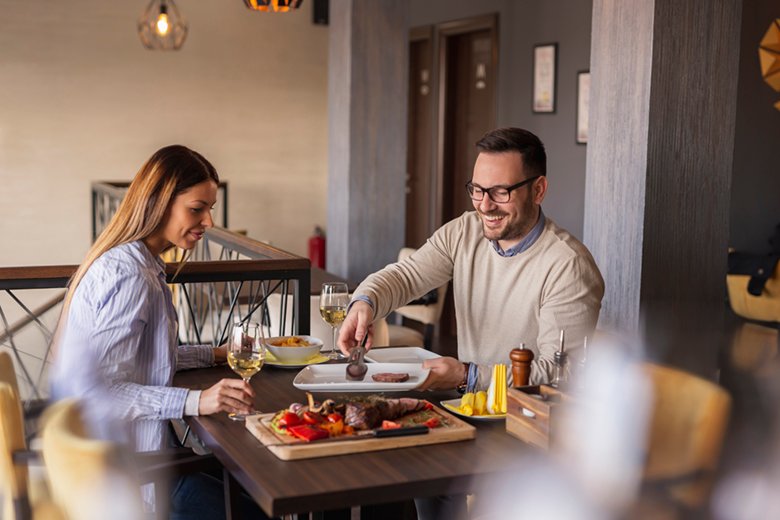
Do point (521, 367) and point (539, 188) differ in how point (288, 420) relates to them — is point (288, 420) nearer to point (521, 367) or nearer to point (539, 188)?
point (521, 367)

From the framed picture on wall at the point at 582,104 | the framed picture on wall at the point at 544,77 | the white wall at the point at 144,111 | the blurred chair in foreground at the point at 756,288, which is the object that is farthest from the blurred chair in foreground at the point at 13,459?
the white wall at the point at 144,111

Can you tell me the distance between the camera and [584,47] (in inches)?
246

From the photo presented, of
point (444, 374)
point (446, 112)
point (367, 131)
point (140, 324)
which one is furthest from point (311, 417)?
point (446, 112)

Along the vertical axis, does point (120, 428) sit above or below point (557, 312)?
below

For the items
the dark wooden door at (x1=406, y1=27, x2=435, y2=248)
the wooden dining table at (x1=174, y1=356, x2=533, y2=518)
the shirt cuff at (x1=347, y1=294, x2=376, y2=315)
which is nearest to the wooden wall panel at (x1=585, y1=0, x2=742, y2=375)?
the shirt cuff at (x1=347, y1=294, x2=376, y2=315)

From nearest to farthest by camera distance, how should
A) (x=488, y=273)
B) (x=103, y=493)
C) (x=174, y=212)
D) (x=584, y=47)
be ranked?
(x=103, y=493)
(x=174, y=212)
(x=488, y=273)
(x=584, y=47)

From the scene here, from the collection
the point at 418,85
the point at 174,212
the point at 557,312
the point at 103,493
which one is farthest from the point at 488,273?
the point at 418,85

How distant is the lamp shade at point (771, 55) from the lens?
6453mm

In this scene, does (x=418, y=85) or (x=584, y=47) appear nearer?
(x=584, y=47)

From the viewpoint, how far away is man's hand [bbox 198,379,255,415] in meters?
1.95

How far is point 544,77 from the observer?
6.61 m

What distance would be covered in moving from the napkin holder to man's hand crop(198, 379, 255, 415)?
529mm

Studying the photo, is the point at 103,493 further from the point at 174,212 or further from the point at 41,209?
the point at 41,209

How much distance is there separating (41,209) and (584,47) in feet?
14.5
